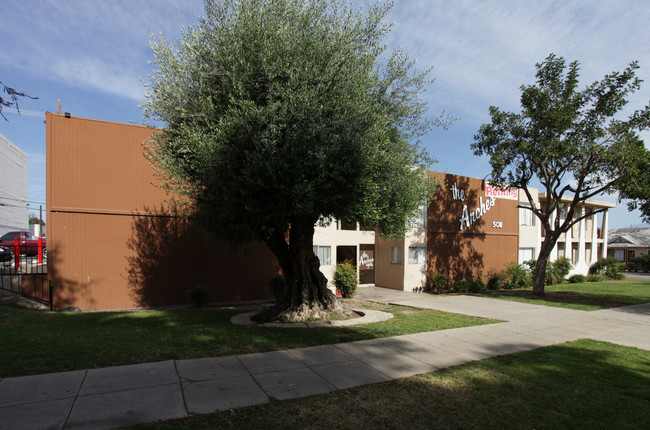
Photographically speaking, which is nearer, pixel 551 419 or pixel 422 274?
pixel 551 419

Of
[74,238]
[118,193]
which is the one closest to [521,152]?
[118,193]

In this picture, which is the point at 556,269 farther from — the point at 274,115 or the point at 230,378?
the point at 230,378

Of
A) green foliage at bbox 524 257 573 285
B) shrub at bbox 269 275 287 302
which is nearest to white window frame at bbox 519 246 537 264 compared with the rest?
green foliage at bbox 524 257 573 285

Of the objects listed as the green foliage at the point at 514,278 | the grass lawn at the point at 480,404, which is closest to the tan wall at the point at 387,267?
the green foliage at the point at 514,278

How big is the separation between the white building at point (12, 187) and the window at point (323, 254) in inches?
2063

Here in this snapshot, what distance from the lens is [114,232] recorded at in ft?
42.0

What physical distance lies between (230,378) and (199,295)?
862 centimetres

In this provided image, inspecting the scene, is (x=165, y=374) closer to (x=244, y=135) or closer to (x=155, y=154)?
(x=244, y=135)

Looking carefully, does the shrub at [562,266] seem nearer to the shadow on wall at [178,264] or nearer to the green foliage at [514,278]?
the green foliage at [514,278]

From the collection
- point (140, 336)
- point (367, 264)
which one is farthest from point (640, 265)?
point (140, 336)

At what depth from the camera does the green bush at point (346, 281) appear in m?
16.0

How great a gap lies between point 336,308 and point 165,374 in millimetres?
5999

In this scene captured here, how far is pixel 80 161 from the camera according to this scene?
12.3m

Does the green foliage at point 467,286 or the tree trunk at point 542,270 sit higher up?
the tree trunk at point 542,270
